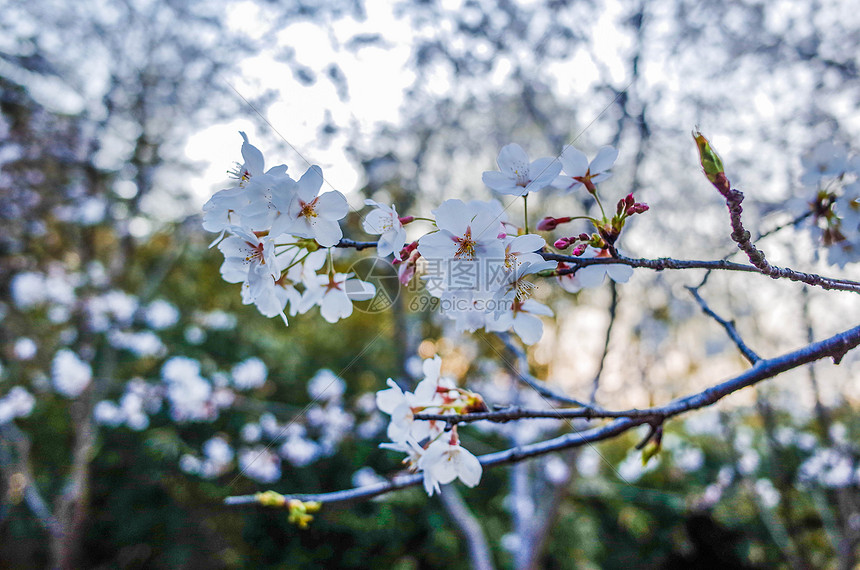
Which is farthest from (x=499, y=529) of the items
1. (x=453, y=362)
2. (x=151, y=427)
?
(x=151, y=427)

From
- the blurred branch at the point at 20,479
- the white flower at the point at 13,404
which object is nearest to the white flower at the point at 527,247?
the blurred branch at the point at 20,479

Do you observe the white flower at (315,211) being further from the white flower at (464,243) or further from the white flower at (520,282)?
the white flower at (520,282)

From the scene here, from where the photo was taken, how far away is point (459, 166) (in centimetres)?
403

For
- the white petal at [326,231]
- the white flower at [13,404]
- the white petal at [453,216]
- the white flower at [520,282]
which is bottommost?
the white flower at [13,404]

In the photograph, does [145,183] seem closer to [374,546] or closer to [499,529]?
[374,546]

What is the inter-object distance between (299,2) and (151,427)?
3.52 meters

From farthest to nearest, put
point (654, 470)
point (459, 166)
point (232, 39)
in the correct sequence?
point (654, 470), point (459, 166), point (232, 39)

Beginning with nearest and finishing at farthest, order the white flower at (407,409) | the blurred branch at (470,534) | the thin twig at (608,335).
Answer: the white flower at (407,409) → the thin twig at (608,335) → the blurred branch at (470,534)

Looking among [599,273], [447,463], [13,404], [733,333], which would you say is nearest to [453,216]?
[599,273]

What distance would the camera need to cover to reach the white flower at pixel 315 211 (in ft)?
1.78

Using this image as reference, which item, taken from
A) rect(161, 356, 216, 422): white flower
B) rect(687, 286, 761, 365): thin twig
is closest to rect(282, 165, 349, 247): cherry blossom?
rect(687, 286, 761, 365): thin twig

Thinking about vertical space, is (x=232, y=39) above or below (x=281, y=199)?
above

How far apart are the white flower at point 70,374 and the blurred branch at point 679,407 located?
311cm

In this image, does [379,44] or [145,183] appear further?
[145,183]
